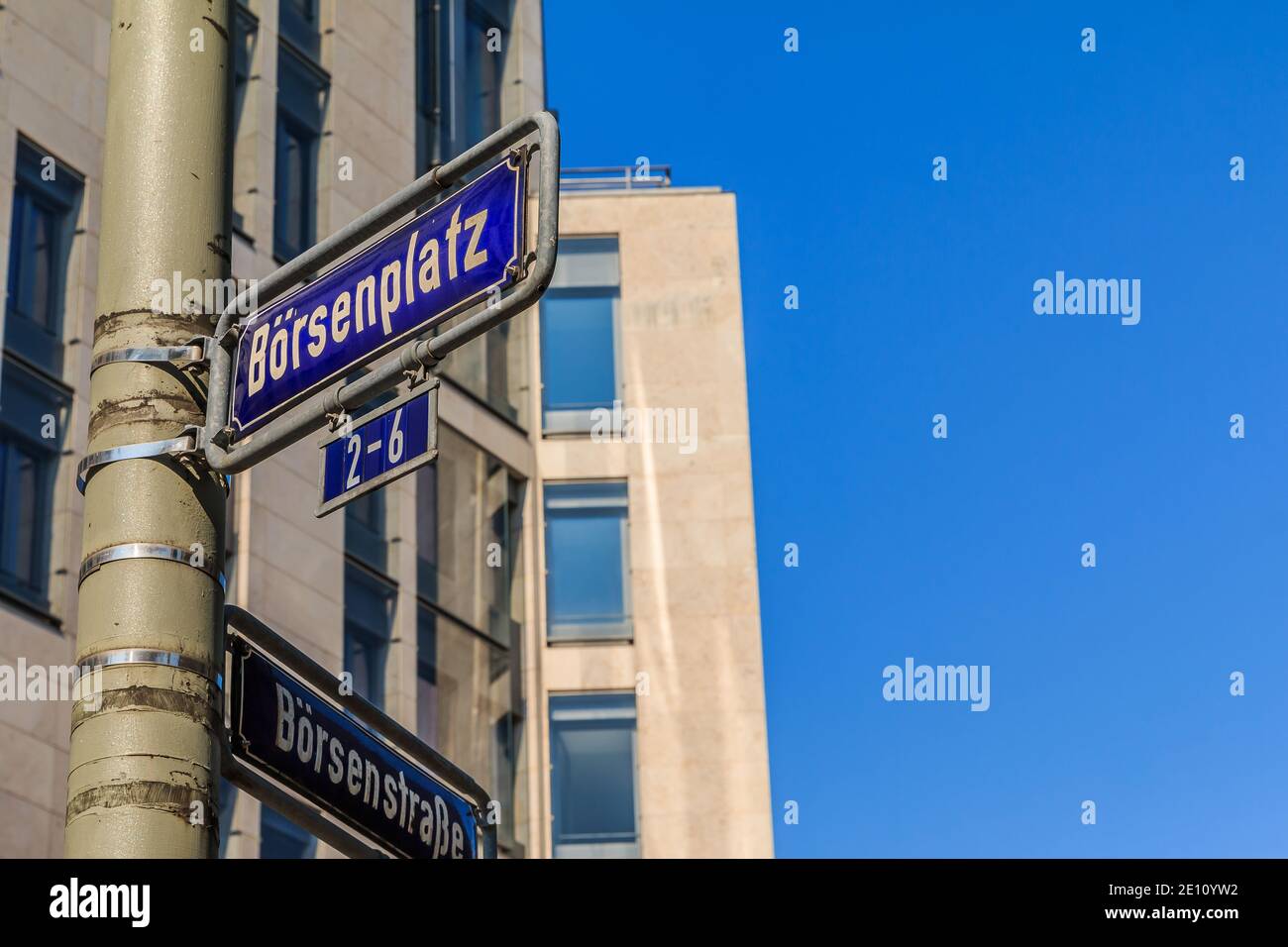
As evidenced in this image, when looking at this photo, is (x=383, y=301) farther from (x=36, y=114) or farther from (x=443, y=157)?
(x=443, y=157)

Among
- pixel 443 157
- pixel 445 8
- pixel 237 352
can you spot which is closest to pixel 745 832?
pixel 443 157

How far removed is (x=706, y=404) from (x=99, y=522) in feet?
94.0

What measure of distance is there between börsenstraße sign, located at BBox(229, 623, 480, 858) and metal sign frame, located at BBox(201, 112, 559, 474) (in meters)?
0.59

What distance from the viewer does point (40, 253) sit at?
2120cm

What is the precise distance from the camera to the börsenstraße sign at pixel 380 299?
4.98m

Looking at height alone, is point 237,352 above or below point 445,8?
below

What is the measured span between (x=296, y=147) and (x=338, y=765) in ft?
72.3

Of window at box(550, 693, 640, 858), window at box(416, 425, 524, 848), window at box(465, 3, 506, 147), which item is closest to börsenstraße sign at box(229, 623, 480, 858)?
window at box(416, 425, 524, 848)

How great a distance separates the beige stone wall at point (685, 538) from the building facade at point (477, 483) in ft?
0.15
